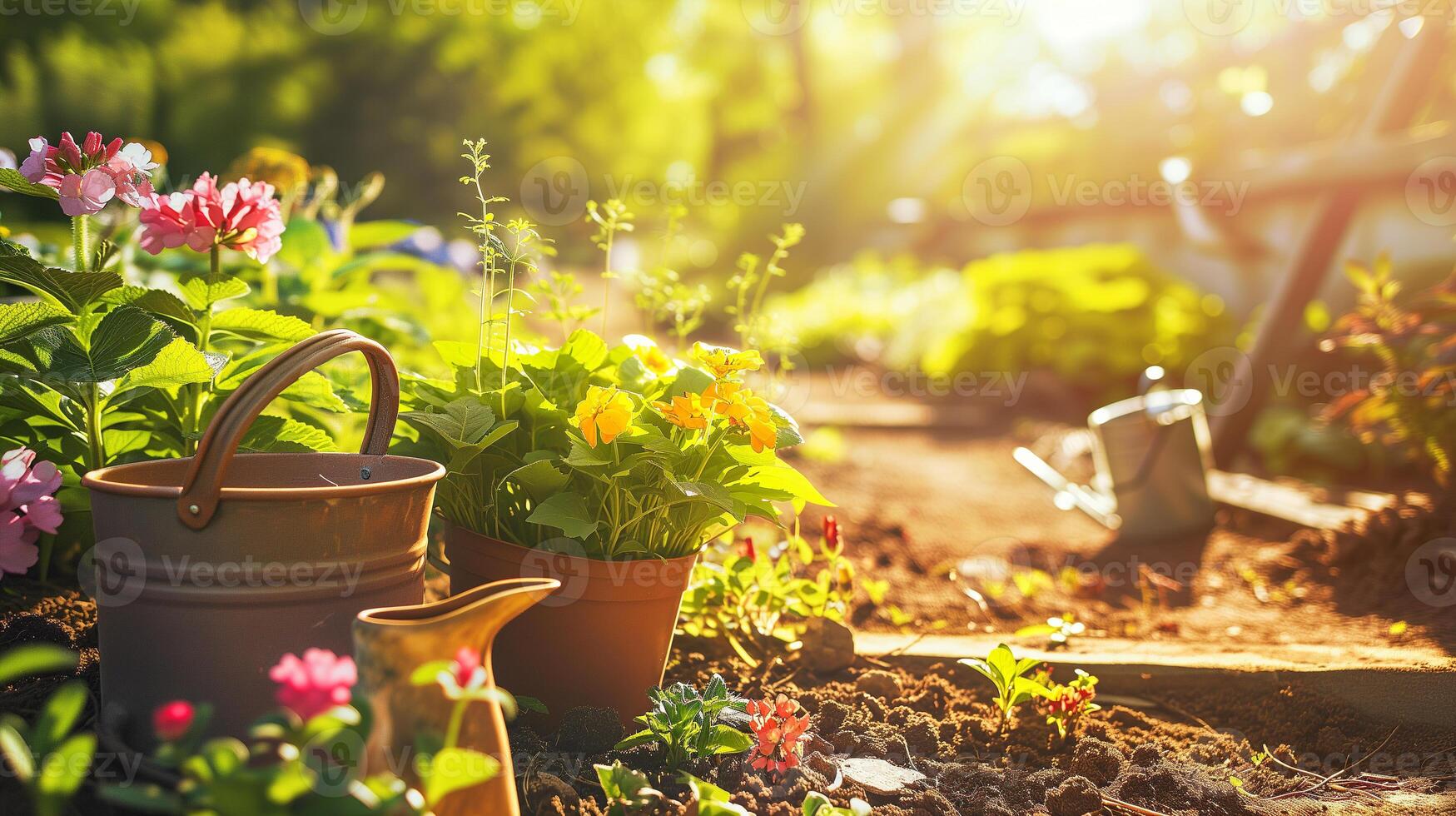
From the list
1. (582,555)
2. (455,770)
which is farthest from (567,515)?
(455,770)

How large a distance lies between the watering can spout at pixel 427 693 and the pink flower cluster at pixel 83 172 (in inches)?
31.6

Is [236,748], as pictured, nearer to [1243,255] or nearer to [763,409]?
[763,409]

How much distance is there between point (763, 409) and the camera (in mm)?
1349

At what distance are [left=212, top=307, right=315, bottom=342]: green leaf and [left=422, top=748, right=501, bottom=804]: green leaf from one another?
909mm

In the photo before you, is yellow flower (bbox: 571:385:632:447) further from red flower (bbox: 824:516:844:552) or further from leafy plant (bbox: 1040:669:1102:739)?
leafy plant (bbox: 1040:669:1102:739)

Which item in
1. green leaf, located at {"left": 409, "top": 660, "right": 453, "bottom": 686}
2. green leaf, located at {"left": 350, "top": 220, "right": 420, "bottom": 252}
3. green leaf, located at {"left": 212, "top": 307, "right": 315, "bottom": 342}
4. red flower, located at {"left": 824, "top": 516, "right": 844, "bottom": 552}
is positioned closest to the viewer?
green leaf, located at {"left": 409, "top": 660, "right": 453, "bottom": 686}

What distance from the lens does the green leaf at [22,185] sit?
1.28 meters

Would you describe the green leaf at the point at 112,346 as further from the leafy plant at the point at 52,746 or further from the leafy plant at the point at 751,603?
the leafy plant at the point at 751,603

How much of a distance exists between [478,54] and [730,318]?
17.1 feet

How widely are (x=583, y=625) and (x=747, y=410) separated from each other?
1.46 ft

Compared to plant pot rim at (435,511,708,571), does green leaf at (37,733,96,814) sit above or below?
below

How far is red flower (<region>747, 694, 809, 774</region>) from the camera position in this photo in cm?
130

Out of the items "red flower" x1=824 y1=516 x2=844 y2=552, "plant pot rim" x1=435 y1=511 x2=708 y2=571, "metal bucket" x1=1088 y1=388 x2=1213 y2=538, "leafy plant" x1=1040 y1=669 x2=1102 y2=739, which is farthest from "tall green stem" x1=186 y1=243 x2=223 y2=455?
"metal bucket" x1=1088 y1=388 x2=1213 y2=538

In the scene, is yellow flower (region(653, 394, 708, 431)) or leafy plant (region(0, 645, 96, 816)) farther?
yellow flower (region(653, 394, 708, 431))
